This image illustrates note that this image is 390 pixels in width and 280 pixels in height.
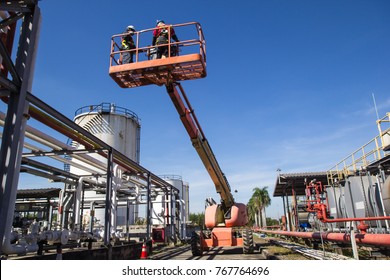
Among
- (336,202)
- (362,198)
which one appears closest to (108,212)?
(362,198)

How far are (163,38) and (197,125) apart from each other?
3698 millimetres

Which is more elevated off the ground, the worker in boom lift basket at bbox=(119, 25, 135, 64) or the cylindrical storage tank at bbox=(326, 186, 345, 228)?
the worker in boom lift basket at bbox=(119, 25, 135, 64)

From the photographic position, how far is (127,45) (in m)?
9.41

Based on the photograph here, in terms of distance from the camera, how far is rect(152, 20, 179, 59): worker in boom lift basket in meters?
8.79

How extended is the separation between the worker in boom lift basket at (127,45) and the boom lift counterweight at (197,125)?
24 centimetres

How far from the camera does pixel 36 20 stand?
24.9ft

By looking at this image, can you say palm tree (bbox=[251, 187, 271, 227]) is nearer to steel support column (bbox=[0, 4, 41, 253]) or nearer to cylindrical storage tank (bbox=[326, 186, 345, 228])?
cylindrical storage tank (bbox=[326, 186, 345, 228])

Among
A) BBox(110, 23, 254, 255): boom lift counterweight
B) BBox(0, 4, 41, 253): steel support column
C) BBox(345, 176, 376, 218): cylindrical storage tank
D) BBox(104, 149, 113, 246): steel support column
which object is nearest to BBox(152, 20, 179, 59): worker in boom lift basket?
BBox(110, 23, 254, 255): boom lift counterweight

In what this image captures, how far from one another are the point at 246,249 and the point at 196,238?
2.32 meters

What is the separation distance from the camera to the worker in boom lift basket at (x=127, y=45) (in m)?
9.27

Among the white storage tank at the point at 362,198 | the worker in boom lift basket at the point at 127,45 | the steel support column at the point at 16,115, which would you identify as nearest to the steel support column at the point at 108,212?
the steel support column at the point at 16,115

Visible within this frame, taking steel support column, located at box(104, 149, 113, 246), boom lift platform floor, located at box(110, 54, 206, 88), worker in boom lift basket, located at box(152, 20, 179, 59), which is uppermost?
worker in boom lift basket, located at box(152, 20, 179, 59)

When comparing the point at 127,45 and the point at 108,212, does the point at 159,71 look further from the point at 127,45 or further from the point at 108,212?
the point at 108,212

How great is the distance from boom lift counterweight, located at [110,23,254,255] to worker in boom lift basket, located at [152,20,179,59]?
1.14 ft
